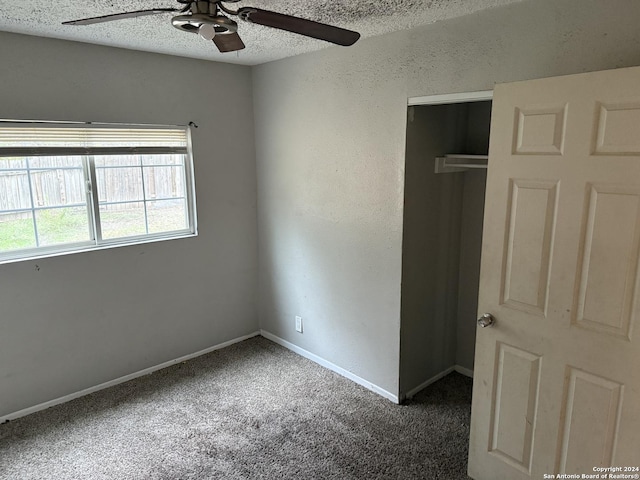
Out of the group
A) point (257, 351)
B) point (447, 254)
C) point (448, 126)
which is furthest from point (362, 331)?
point (448, 126)

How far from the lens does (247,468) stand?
235 cm

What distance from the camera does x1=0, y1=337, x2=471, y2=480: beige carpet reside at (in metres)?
2.34

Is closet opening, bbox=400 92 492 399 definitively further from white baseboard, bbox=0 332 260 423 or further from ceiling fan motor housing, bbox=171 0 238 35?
white baseboard, bbox=0 332 260 423

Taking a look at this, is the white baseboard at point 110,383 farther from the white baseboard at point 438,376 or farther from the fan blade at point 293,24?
the fan blade at point 293,24

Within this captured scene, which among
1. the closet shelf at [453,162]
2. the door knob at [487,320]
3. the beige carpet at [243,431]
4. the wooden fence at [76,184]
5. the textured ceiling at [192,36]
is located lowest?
the beige carpet at [243,431]

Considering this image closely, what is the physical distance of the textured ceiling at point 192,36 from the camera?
6.81 feet

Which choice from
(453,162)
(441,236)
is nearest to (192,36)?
(453,162)

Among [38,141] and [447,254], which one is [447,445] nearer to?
[447,254]

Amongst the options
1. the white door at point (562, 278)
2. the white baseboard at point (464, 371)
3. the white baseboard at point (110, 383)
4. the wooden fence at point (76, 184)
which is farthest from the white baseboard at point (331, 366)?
the wooden fence at point (76, 184)

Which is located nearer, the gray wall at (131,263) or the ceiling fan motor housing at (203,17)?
the ceiling fan motor housing at (203,17)

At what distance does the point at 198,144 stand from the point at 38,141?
3.53ft

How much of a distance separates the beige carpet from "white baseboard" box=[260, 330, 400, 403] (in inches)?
1.7

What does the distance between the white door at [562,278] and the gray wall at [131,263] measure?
228 cm

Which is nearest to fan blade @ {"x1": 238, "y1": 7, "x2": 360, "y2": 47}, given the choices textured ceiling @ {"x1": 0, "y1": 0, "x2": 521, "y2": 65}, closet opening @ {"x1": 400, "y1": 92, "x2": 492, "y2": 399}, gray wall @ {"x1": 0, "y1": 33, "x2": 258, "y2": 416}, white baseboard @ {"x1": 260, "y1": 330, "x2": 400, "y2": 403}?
textured ceiling @ {"x1": 0, "y1": 0, "x2": 521, "y2": 65}
